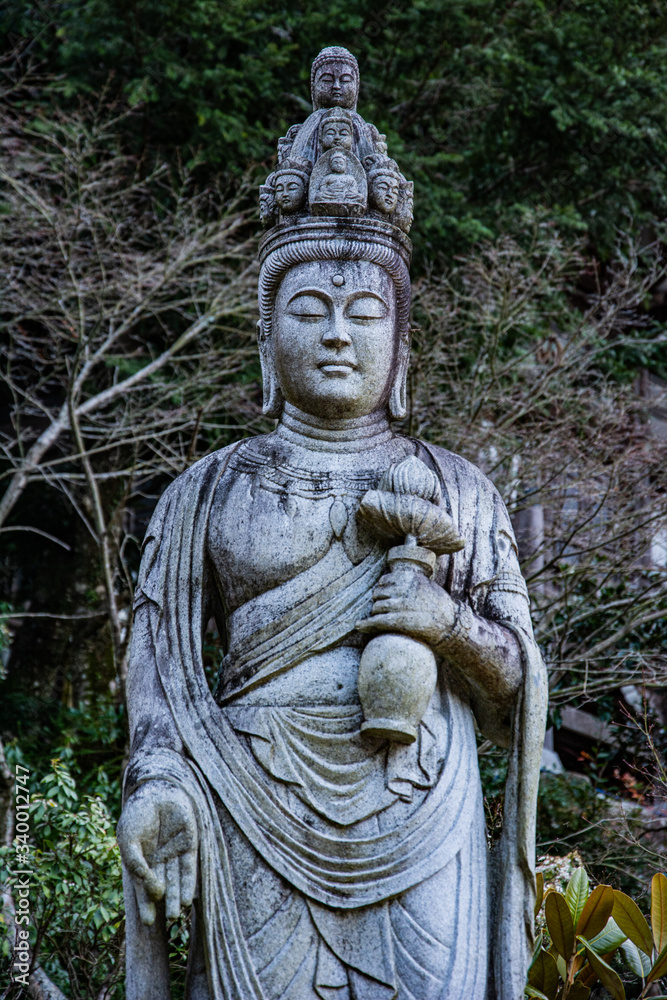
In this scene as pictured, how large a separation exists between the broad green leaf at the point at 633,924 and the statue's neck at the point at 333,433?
7.37 feet

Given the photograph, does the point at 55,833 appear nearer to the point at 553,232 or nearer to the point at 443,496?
the point at 443,496

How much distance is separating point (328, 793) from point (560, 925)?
176 cm

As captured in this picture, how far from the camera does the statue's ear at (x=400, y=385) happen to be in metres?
5.18

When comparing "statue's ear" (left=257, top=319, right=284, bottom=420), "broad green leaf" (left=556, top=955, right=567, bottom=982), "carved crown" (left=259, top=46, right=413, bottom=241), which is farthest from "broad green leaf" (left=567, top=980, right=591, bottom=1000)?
"carved crown" (left=259, top=46, right=413, bottom=241)

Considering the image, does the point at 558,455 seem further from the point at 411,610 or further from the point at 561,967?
the point at 411,610

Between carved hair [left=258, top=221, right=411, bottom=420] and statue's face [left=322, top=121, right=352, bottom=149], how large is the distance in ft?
1.08

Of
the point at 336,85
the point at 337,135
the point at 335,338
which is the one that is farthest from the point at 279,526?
the point at 336,85

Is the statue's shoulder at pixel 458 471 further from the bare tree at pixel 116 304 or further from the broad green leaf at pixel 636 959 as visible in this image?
the bare tree at pixel 116 304

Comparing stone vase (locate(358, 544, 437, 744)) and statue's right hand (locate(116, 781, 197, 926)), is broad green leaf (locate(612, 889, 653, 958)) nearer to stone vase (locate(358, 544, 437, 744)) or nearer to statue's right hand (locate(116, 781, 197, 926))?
stone vase (locate(358, 544, 437, 744))

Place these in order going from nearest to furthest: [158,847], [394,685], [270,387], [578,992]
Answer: [158,847] < [394,685] < [270,387] < [578,992]

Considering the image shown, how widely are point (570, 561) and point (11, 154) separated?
608 cm

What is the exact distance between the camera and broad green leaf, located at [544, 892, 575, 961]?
18.1 feet

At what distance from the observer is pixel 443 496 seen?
192 inches

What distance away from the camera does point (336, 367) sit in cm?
491
